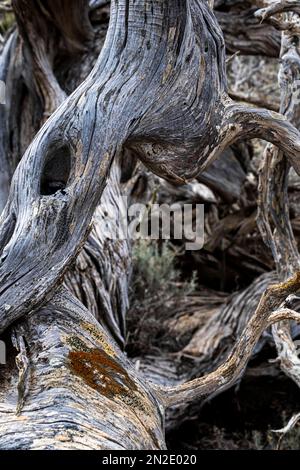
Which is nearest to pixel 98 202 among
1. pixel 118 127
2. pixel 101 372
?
pixel 118 127

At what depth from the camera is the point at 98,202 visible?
10.5 feet

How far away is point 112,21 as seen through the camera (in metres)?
3.18

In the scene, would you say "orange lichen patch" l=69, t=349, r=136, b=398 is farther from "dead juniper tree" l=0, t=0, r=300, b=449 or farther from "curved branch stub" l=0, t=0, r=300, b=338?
"curved branch stub" l=0, t=0, r=300, b=338

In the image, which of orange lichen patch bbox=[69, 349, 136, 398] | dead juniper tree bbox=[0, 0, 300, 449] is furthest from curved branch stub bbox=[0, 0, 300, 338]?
orange lichen patch bbox=[69, 349, 136, 398]

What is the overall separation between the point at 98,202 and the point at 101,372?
774mm

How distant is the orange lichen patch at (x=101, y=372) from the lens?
8.77 ft

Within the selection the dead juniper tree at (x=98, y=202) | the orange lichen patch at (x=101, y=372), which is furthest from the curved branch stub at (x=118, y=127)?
the orange lichen patch at (x=101, y=372)

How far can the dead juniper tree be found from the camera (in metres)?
2.54

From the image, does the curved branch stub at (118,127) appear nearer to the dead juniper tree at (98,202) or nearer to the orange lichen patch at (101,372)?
the dead juniper tree at (98,202)

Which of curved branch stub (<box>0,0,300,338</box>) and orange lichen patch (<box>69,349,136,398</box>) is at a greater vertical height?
curved branch stub (<box>0,0,300,338</box>)

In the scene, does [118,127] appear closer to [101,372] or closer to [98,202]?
[98,202]

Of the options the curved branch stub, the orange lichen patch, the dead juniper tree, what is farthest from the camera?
the curved branch stub

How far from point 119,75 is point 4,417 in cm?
148
